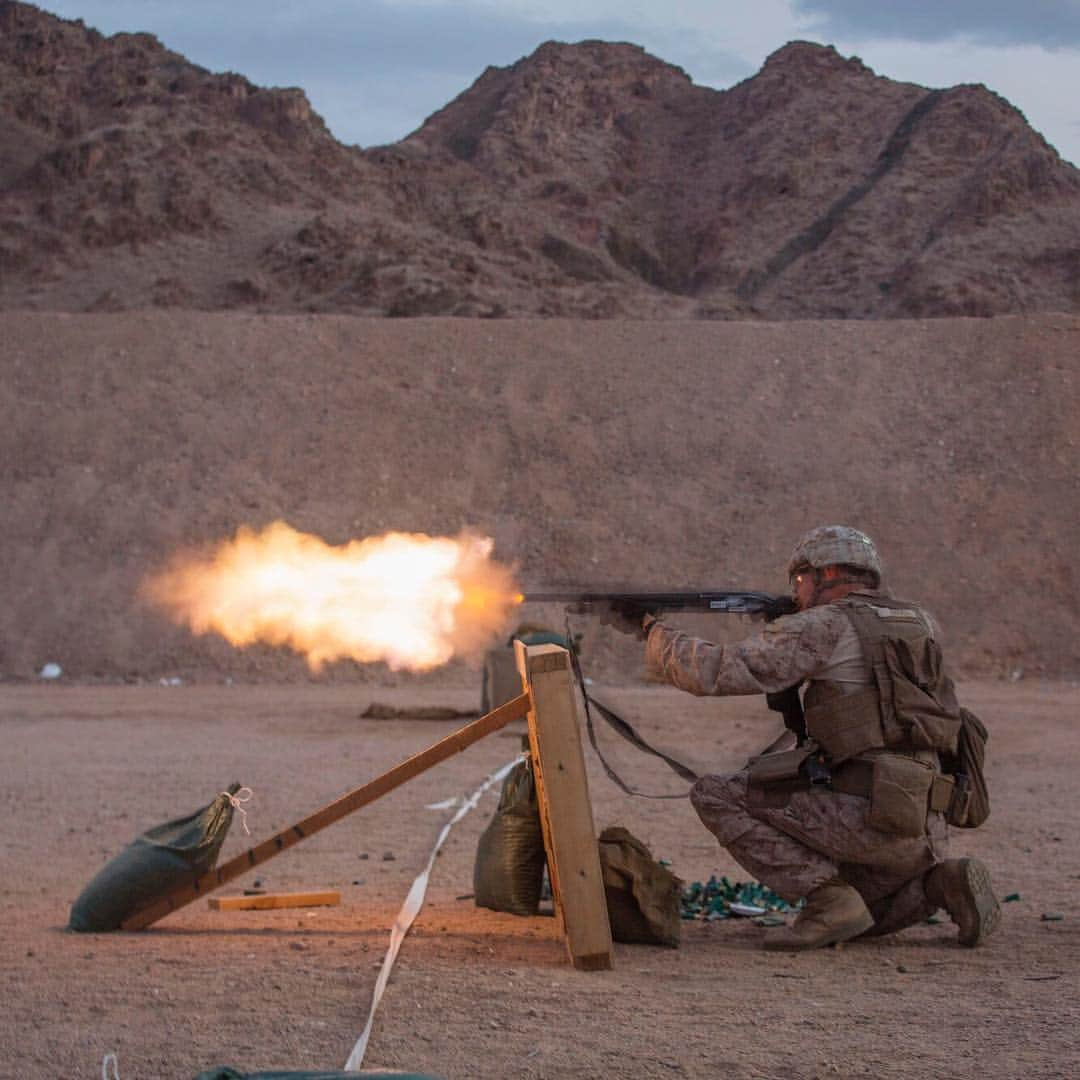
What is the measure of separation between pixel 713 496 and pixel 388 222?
22.1 metres

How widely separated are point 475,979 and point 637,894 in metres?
0.85

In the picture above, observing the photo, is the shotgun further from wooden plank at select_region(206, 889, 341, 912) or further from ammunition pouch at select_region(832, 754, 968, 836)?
wooden plank at select_region(206, 889, 341, 912)

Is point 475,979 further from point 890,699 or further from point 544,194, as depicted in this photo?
point 544,194

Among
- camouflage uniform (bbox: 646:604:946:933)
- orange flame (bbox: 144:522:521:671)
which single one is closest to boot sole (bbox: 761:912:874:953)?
camouflage uniform (bbox: 646:604:946:933)

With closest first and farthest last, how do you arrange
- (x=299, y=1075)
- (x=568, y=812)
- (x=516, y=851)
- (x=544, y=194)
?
(x=299, y=1075) → (x=568, y=812) → (x=516, y=851) → (x=544, y=194)

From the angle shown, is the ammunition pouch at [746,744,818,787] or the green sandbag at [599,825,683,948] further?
the ammunition pouch at [746,744,818,787]

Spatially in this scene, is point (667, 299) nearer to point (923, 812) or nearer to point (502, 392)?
point (502, 392)

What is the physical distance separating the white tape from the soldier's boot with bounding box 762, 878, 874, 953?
1340 mm

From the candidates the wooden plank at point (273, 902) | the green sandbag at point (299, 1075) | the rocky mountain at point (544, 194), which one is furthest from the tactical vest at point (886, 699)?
the rocky mountain at point (544, 194)

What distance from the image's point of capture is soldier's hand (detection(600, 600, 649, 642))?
5.73 m

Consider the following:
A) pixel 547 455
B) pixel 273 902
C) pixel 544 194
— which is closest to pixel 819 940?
pixel 273 902

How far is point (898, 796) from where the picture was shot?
208 inches

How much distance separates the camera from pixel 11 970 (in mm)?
4980

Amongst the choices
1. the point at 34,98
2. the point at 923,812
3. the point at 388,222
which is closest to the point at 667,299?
the point at 388,222
